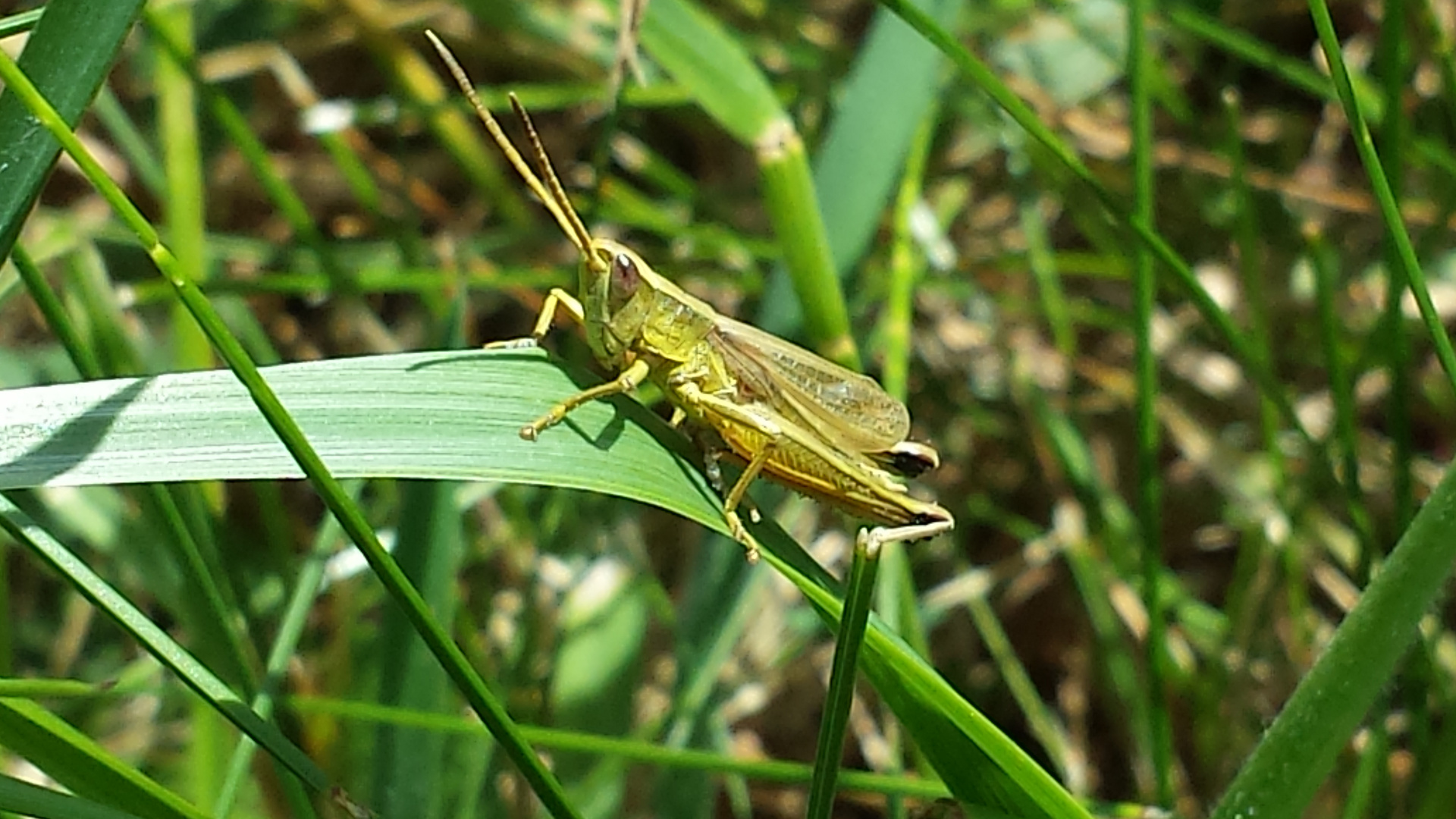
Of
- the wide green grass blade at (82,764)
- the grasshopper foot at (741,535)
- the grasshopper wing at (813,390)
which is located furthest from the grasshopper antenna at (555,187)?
the wide green grass blade at (82,764)

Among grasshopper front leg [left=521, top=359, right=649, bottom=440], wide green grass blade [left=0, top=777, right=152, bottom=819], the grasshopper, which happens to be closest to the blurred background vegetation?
grasshopper front leg [left=521, top=359, right=649, bottom=440]

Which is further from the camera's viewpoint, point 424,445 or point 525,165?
point 525,165

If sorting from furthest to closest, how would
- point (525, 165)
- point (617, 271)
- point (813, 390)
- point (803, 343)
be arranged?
1. point (803, 343)
2. point (813, 390)
3. point (617, 271)
4. point (525, 165)

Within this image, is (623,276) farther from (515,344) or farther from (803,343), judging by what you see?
(803,343)

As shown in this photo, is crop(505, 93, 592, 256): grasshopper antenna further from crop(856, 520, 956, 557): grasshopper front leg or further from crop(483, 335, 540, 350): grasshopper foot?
crop(856, 520, 956, 557): grasshopper front leg

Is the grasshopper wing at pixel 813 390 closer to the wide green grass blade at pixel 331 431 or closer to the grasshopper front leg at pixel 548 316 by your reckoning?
the grasshopper front leg at pixel 548 316

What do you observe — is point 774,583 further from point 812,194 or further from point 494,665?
point 812,194

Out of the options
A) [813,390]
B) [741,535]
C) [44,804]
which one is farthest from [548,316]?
[44,804]

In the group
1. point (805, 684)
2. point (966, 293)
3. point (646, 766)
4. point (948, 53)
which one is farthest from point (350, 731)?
point (966, 293)
